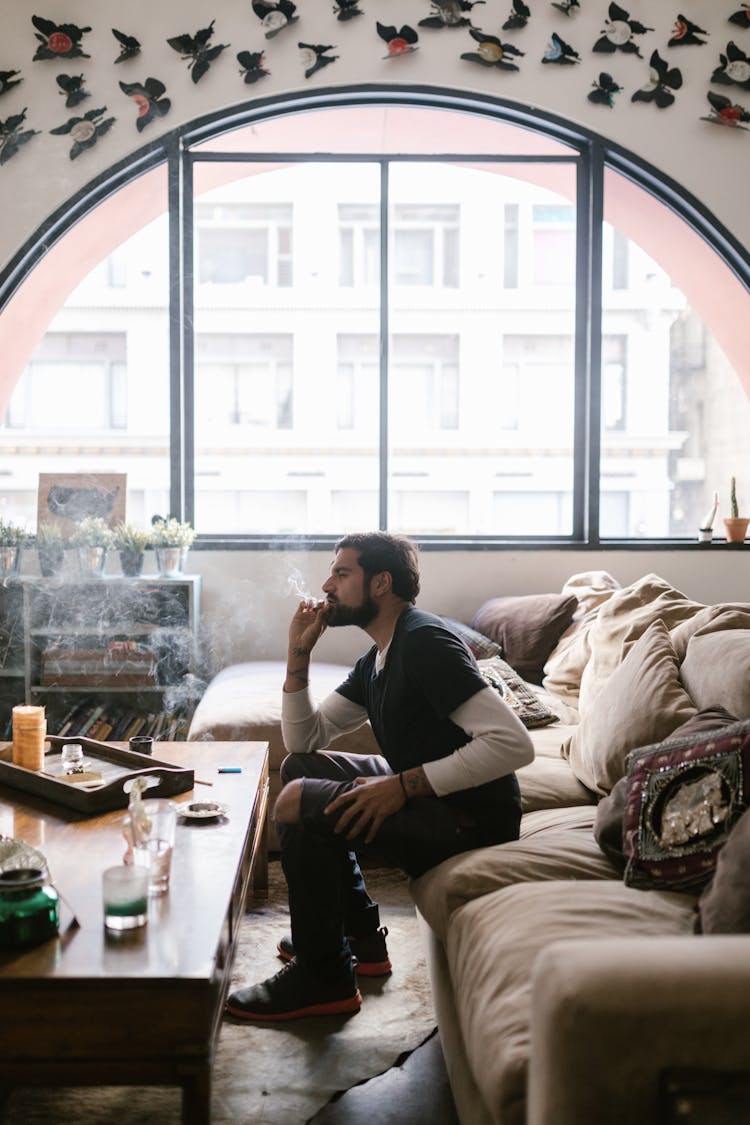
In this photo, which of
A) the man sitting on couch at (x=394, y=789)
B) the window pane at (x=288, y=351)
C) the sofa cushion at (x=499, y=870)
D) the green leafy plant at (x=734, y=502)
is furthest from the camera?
the window pane at (x=288, y=351)

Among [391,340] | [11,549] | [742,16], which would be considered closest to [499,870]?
[11,549]

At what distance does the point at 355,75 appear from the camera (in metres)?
4.27

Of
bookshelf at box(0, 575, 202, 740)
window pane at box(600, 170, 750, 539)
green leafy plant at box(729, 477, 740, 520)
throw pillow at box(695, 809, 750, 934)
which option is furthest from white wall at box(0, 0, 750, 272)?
throw pillow at box(695, 809, 750, 934)

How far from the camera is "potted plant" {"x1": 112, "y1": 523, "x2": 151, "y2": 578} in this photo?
160 inches

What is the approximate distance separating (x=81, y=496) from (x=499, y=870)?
295 centimetres

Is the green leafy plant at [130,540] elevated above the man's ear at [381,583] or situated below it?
above

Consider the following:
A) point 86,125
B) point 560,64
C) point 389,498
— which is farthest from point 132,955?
point 560,64

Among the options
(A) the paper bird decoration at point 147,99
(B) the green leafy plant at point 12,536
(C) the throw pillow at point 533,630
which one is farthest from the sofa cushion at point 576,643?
(A) the paper bird decoration at point 147,99

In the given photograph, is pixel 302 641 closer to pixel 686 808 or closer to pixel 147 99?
pixel 686 808

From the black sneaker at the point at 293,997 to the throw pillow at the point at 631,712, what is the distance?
0.78 metres

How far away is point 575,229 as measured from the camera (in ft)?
15.0

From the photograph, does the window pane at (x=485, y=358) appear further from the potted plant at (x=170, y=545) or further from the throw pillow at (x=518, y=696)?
the throw pillow at (x=518, y=696)

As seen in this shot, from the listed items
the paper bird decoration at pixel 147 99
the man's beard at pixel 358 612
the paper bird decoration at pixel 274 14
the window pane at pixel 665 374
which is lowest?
the man's beard at pixel 358 612

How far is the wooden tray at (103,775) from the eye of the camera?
2098 mm
